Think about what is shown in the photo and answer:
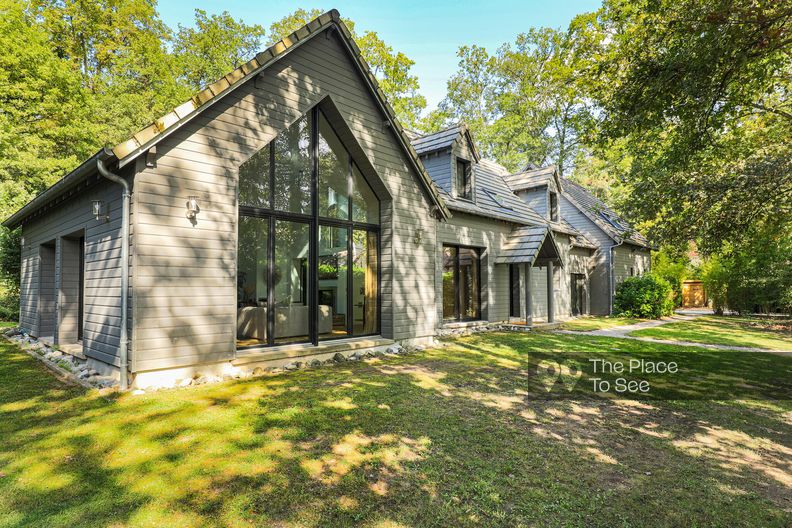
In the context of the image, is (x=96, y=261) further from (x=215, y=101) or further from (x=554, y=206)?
(x=554, y=206)

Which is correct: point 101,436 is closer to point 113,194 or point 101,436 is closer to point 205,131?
point 113,194

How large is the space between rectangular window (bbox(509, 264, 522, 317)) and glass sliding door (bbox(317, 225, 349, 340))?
7952 millimetres

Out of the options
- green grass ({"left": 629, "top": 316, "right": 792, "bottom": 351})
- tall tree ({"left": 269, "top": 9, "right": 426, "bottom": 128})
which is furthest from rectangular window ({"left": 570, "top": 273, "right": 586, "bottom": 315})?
tall tree ({"left": 269, "top": 9, "right": 426, "bottom": 128})

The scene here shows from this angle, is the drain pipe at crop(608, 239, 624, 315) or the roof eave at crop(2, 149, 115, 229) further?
the drain pipe at crop(608, 239, 624, 315)

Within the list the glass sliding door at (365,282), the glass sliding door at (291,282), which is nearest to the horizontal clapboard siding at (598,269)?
the glass sliding door at (365,282)

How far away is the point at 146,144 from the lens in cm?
555

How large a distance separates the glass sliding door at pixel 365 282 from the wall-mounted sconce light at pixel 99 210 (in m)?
4.39

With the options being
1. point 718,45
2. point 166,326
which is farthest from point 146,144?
point 718,45

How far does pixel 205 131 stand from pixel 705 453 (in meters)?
7.62

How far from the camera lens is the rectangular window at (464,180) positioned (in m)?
12.6

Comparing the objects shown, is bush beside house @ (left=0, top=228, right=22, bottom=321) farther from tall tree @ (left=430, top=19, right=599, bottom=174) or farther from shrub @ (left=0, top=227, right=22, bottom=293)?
tall tree @ (left=430, top=19, right=599, bottom=174)

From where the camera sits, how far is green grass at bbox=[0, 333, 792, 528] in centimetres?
284

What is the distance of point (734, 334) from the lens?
42.8 ft

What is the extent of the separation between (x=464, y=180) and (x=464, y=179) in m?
0.03
